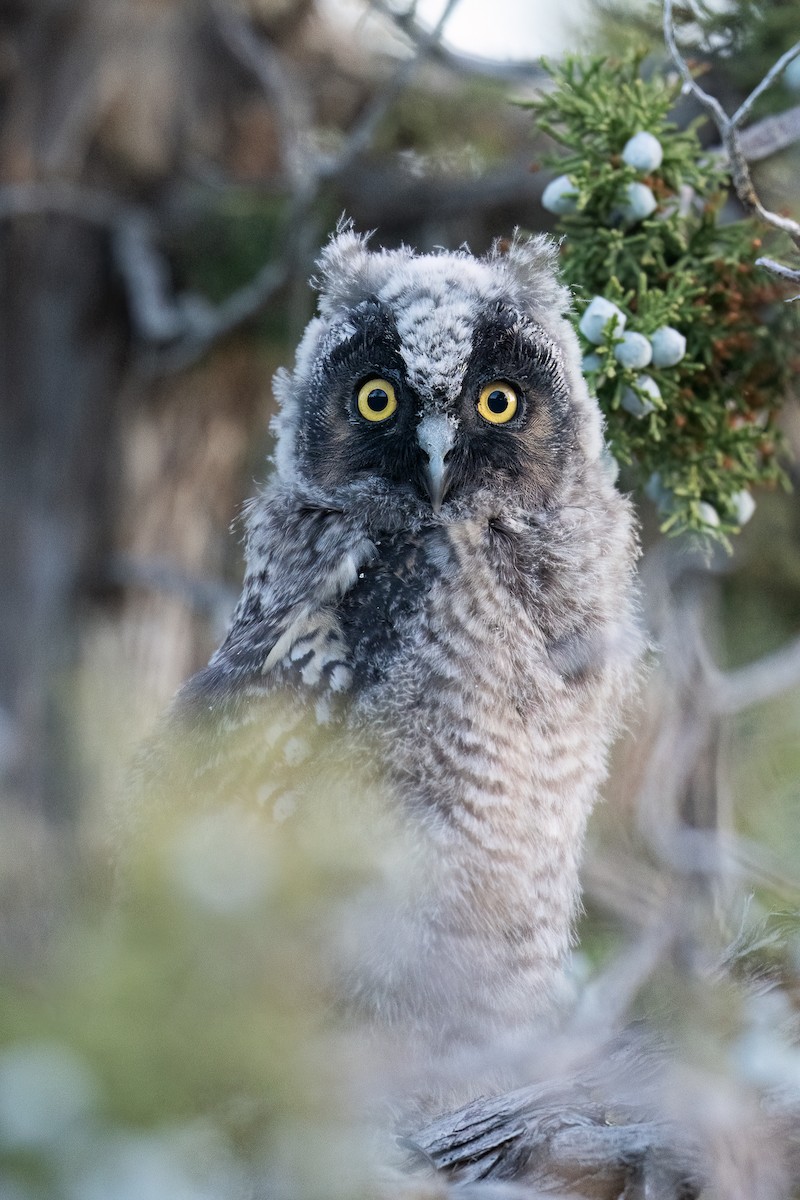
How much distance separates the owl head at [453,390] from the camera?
1876 mm

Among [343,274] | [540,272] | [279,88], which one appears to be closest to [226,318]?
[279,88]

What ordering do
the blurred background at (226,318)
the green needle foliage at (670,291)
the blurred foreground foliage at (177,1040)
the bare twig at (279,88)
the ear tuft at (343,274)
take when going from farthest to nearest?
the bare twig at (279,88), the blurred background at (226,318), the ear tuft at (343,274), the green needle foliage at (670,291), the blurred foreground foliage at (177,1040)

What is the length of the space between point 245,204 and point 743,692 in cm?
262

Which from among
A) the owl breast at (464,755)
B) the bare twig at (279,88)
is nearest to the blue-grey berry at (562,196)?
the owl breast at (464,755)

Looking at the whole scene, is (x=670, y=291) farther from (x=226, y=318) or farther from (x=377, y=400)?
(x=226, y=318)

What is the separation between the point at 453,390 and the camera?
1.86 m

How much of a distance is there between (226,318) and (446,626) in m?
2.65

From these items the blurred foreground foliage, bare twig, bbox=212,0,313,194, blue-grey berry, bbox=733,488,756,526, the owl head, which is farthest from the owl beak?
bare twig, bbox=212,0,313,194

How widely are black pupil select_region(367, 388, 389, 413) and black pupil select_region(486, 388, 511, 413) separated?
0.58ft

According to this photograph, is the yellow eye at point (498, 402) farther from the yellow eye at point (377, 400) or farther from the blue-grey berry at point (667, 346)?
the blue-grey berry at point (667, 346)

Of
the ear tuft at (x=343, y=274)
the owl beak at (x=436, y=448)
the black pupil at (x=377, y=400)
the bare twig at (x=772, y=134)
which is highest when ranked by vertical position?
the ear tuft at (x=343, y=274)

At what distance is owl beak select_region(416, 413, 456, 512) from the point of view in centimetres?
184

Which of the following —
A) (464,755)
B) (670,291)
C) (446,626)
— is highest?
(670,291)

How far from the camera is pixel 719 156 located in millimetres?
1974
